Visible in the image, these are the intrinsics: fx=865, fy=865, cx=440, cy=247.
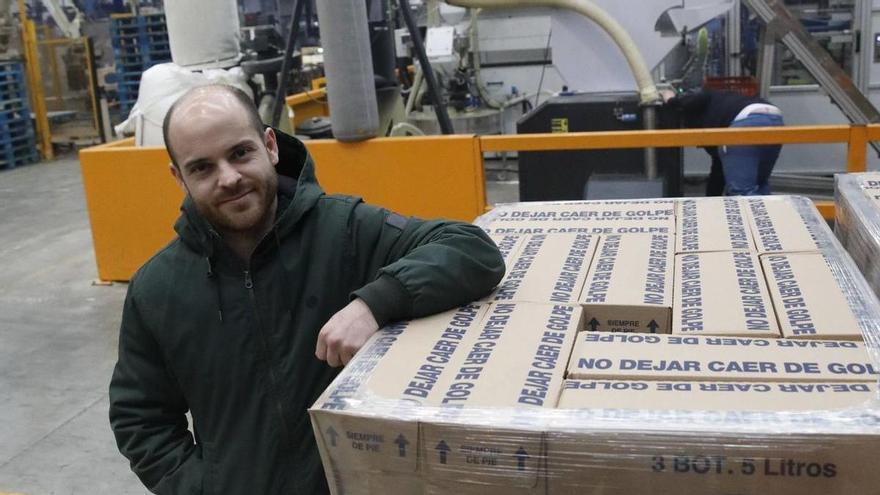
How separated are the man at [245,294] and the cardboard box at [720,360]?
38 centimetres

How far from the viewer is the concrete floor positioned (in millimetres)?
4188

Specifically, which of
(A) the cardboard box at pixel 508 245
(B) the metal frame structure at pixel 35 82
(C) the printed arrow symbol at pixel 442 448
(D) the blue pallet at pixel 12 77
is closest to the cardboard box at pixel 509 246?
(A) the cardboard box at pixel 508 245

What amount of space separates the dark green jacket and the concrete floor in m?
A: 2.05

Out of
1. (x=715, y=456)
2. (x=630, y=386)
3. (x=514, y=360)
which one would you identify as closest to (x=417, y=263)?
(x=514, y=360)

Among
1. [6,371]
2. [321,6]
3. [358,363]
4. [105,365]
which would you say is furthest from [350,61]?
[358,363]

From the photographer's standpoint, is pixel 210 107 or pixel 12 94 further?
pixel 12 94

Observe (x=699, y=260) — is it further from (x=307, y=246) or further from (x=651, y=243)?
(x=307, y=246)

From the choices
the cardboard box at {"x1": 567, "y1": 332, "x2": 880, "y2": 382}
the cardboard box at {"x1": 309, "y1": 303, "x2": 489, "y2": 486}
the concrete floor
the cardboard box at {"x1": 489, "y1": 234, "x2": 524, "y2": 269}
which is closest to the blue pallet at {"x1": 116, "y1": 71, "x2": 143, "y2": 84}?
the concrete floor

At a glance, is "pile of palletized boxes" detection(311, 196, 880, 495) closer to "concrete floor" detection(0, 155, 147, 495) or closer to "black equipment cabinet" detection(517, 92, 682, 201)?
"concrete floor" detection(0, 155, 147, 495)

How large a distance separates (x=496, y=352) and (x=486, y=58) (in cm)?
931

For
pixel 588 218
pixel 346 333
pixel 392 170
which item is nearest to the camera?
pixel 346 333

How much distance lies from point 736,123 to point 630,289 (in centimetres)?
521

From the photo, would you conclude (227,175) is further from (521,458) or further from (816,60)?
(816,60)

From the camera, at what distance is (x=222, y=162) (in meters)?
1.95
